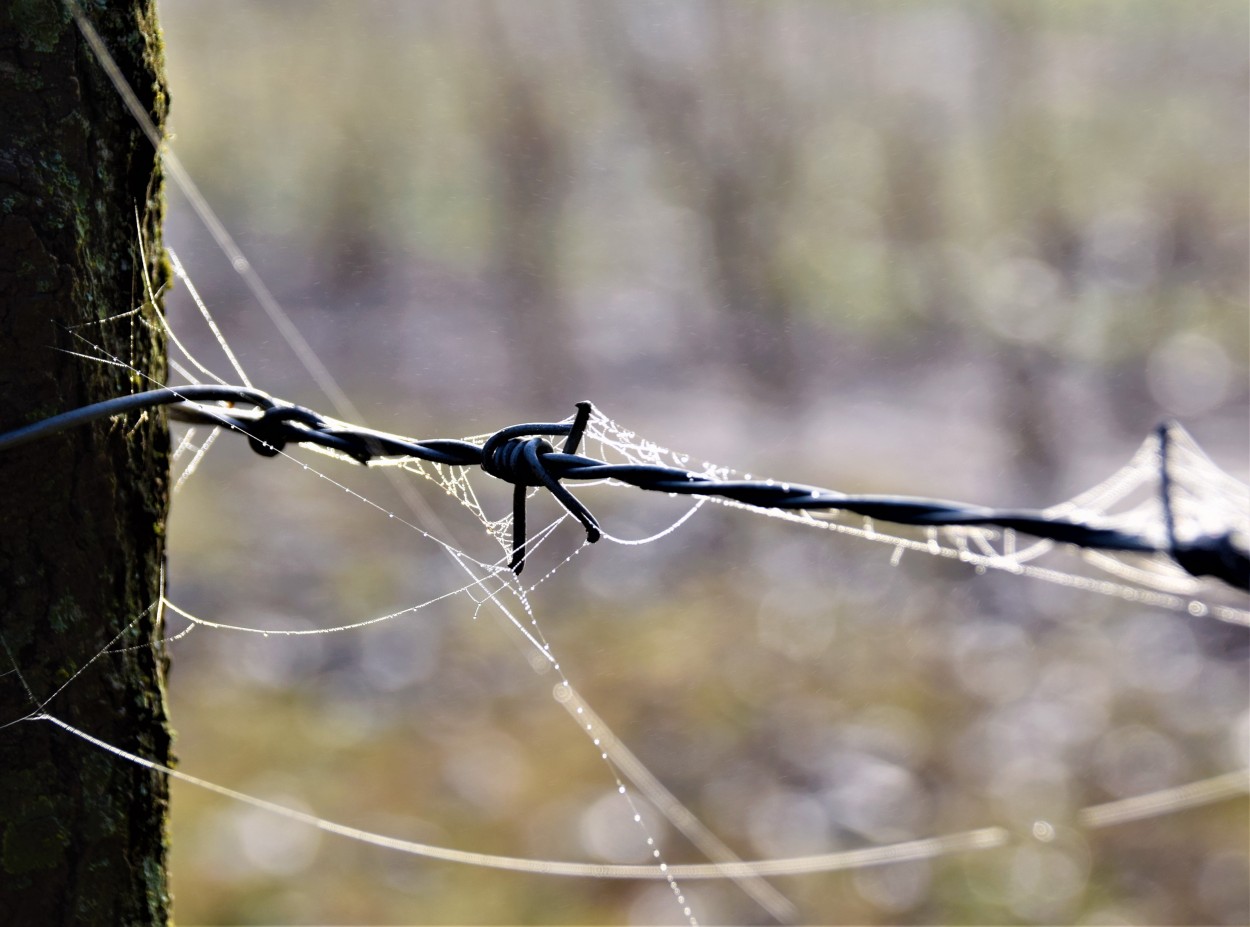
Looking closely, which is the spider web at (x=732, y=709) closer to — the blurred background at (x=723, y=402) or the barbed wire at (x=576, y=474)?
the blurred background at (x=723, y=402)

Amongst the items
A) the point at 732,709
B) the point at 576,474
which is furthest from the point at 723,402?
the point at 576,474

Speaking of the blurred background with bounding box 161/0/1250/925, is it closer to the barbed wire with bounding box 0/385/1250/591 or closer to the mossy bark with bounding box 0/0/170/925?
the mossy bark with bounding box 0/0/170/925

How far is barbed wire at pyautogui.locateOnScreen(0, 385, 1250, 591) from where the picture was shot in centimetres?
96

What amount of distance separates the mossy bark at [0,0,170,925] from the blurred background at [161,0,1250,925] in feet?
3.12

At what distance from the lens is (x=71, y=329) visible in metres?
1.17

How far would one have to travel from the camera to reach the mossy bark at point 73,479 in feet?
3.75

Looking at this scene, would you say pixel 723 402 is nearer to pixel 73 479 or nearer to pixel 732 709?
pixel 732 709

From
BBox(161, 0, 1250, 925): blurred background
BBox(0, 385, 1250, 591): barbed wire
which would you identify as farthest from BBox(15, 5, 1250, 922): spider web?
BBox(0, 385, 1250, 591): barbed wire

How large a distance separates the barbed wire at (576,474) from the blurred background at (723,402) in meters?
1.08

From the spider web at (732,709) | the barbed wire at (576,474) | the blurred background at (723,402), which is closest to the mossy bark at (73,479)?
the barbed wire at (576,474)

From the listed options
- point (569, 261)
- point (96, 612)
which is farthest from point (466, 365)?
point (96, 612)

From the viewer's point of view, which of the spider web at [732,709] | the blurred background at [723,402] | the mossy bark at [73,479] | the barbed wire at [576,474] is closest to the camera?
the barbed wire at [576,474]

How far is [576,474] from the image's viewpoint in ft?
3.92

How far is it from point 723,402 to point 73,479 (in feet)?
35.9
